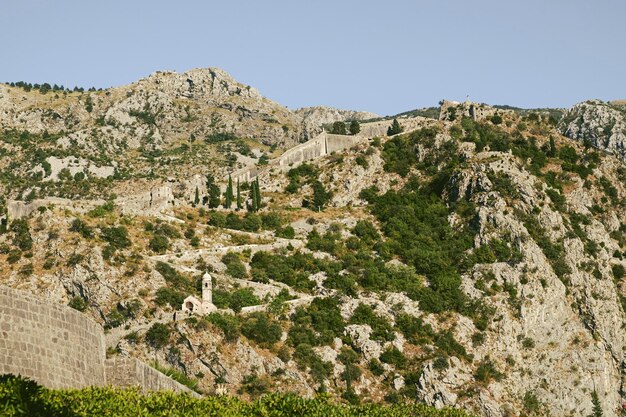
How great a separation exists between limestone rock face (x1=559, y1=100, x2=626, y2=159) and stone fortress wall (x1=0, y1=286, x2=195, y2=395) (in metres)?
136

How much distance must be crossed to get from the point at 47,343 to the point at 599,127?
508ft

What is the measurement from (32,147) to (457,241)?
257 feet

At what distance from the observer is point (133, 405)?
3519 centimetres

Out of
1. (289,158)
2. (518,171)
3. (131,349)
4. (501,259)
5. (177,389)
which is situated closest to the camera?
(177,389)

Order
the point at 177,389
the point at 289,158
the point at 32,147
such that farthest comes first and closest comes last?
1. the point at 32,147
2. the point at 289,158
3. the point at 177,389

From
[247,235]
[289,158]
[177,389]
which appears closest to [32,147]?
[289,158]

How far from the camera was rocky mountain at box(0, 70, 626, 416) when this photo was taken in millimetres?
84688

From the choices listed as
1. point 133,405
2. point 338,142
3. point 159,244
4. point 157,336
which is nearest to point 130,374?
point 133,405

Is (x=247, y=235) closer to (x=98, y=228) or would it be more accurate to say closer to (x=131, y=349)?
(x=98, y=228)

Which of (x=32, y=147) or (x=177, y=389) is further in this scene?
(x=32, y=147)

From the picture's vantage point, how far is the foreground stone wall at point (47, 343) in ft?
107

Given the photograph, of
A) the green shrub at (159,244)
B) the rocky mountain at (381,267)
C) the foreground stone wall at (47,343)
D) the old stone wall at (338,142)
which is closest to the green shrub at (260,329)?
the rocky mountain at (381,267)

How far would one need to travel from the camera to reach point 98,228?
316 feet

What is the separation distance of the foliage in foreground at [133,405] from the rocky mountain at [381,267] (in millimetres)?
28618
